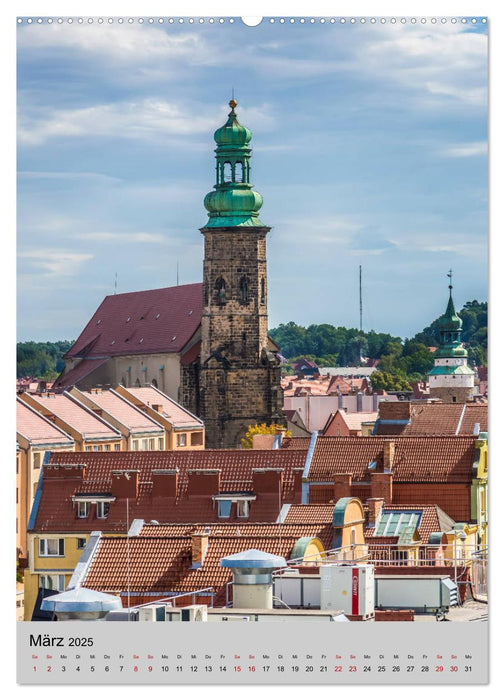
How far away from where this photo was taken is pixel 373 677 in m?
16.0

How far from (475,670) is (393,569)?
5.99 metres

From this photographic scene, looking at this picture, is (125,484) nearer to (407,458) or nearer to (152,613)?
(407,458)

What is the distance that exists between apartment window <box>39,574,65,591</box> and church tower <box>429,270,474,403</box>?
76555 millimetres

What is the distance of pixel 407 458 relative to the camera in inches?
1549

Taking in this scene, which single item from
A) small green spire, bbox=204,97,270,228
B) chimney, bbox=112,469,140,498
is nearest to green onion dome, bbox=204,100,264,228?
small green spire, bbox=204,97,270,228

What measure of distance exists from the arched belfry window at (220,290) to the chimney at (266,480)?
52.6m

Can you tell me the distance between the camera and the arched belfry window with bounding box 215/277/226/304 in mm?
92312

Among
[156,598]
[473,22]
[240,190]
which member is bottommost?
[156,598]

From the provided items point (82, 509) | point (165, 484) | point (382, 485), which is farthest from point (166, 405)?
point (382, 485)

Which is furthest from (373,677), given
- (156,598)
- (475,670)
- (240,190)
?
(240,190)

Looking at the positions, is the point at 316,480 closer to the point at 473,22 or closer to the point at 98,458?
the point at 98,458

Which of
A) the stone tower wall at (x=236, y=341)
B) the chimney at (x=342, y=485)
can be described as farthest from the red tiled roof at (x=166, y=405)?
the chimney at (x=342, y=485)

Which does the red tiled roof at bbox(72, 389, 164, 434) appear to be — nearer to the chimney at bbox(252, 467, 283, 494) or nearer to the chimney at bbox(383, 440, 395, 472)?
the chimney at bbox(252, 467, 283, 494)

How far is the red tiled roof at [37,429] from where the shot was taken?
64875mm
